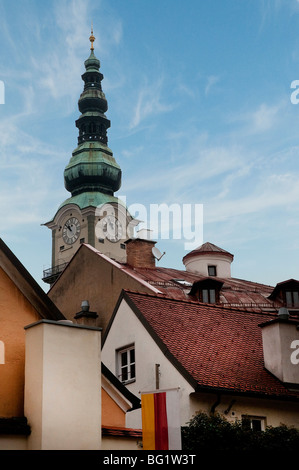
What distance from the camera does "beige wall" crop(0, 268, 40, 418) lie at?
11.8 metres

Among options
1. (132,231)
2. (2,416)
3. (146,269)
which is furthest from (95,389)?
(132,231)

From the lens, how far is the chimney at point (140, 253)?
36781 millimetres

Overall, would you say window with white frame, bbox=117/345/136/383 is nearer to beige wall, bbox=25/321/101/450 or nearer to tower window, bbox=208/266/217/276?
beige wall, bbox=25/321/101/450

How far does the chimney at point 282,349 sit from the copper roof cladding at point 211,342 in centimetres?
25

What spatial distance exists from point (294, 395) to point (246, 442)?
4.31 meters

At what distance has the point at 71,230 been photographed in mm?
96062

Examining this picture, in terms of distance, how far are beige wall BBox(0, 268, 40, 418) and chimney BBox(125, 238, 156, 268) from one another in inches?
944

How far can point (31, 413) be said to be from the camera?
11.1m

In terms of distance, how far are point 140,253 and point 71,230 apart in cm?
5982

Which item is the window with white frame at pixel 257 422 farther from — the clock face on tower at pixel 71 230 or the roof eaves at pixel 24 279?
the clock face on tower at pixel 71 230

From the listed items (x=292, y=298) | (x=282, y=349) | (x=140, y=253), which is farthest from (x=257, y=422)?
(x=140, y=253)

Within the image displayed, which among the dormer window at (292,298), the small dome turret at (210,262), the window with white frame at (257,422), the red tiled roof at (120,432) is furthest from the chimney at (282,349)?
the small dome turret at (210,262)

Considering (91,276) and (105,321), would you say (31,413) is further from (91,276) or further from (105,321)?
(91,276)
